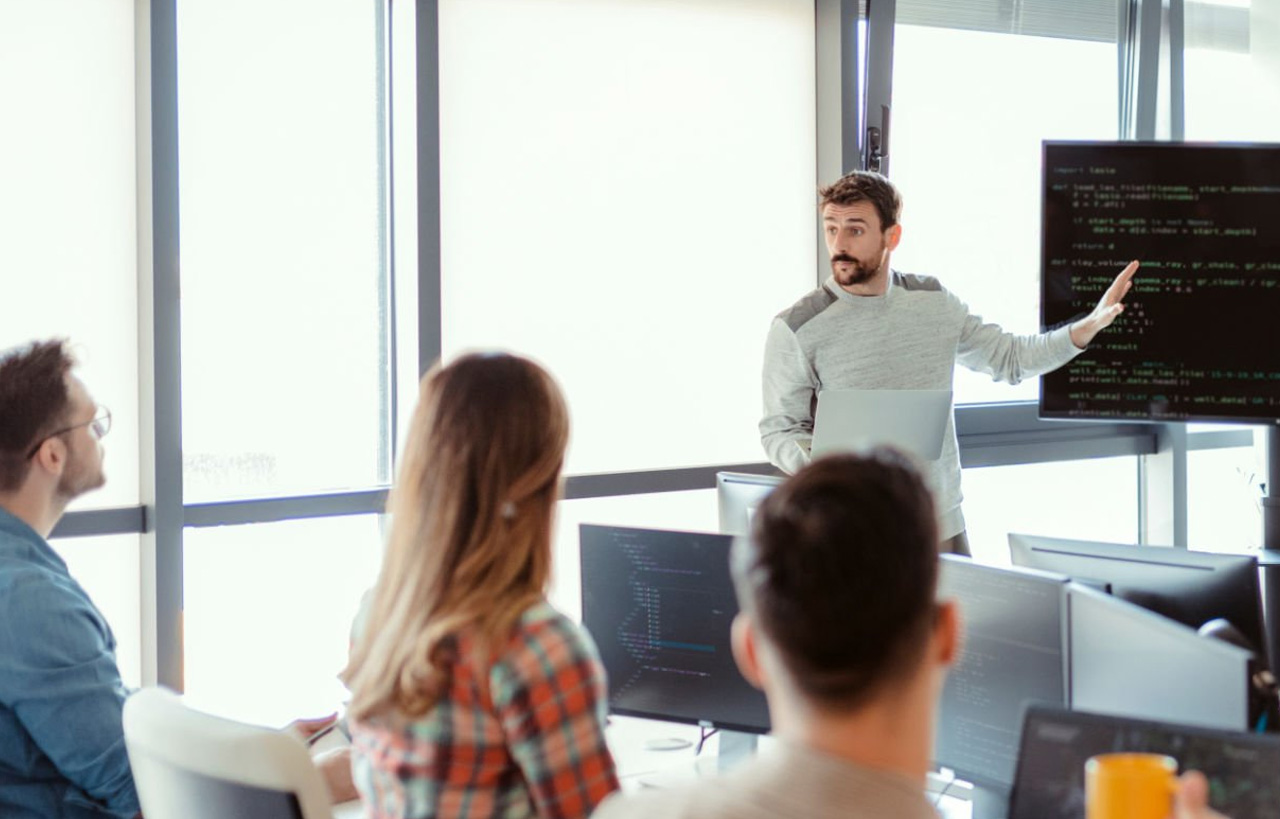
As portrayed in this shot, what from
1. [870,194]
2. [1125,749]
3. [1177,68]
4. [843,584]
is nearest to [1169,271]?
[870,194]

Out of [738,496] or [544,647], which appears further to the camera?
[738,496]

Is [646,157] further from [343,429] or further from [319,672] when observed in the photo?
[319,672]

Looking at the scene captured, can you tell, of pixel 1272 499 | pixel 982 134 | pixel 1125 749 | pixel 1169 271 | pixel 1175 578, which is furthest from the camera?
pixel 982 134

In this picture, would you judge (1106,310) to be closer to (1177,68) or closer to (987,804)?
(987,804)

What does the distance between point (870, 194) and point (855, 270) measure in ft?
0.71

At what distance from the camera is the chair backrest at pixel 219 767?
1438mm

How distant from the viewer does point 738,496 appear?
259 centimetres

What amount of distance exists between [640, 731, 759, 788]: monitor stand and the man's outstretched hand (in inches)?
64.6

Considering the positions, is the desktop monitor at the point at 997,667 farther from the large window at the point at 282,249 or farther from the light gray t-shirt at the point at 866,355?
the large window at the point at 282,249

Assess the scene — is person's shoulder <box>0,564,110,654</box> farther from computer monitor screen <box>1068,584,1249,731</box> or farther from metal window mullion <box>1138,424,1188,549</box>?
metal window mullion <box>1138,424,1188,549</box>

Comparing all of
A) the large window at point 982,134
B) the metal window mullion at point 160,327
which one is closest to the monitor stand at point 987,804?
the metal window mullion at point 160,327

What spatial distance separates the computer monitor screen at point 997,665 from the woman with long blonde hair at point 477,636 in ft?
2.22

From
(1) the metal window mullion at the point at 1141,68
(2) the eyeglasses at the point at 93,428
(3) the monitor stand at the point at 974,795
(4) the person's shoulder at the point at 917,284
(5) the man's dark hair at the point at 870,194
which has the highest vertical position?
(1) the metal window mullion at the point at 1141,68

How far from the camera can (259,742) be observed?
4.73 feet
